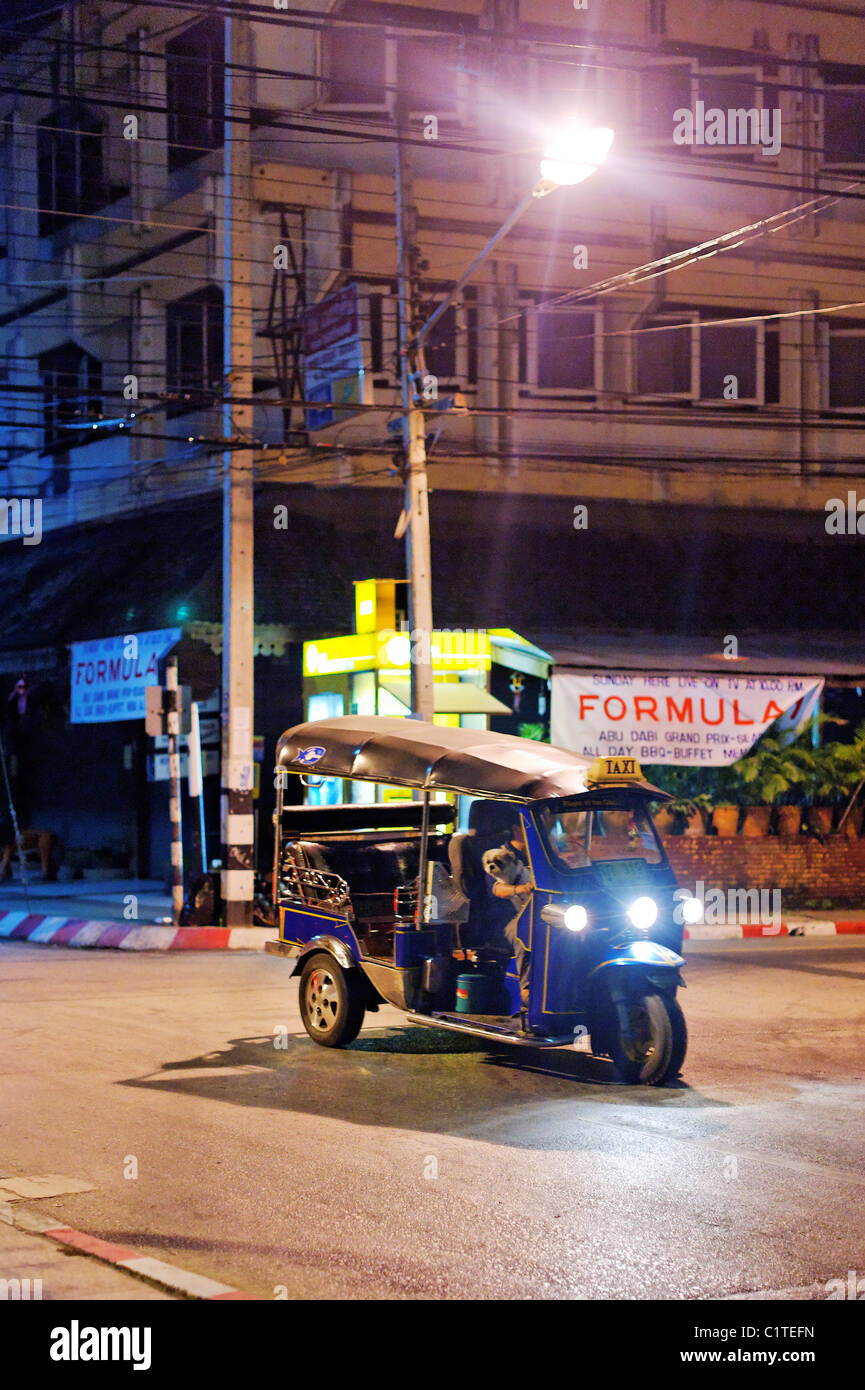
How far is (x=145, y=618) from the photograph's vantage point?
74.7 feet

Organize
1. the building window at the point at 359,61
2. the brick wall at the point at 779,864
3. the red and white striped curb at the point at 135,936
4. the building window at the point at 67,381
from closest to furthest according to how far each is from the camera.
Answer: the red and white striped curb at the point at 135,936 < the brick wall at the point at 779,864 < the building window at the point at 359,61 < the building window at the point at 67,381

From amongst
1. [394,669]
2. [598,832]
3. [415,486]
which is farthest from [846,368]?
[598,832]

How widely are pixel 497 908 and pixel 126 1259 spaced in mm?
5058

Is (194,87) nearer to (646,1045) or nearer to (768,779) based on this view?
(768,779)

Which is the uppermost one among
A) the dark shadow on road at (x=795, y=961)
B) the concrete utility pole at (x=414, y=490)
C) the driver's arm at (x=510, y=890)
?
the concrete utility pole at (x=414, y=490)

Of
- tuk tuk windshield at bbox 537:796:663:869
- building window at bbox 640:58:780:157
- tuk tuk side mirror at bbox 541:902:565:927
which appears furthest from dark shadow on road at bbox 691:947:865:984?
building window at bbox 640:58:780:157

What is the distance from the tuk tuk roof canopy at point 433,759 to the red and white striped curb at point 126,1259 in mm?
4480

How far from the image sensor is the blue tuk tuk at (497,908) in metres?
9.95

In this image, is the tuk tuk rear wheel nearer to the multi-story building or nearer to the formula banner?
the formula banner

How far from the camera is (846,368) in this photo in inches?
1054

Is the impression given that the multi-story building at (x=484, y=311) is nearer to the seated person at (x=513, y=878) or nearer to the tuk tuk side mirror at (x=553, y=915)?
the seated person at (x=513, y=878)

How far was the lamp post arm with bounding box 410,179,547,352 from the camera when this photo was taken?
14359 mm

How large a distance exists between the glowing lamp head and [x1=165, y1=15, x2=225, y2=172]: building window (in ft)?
42.8

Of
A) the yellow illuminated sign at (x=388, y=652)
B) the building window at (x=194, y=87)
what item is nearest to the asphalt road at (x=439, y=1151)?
the yellow illuminated sign at (x=388, y=652)
